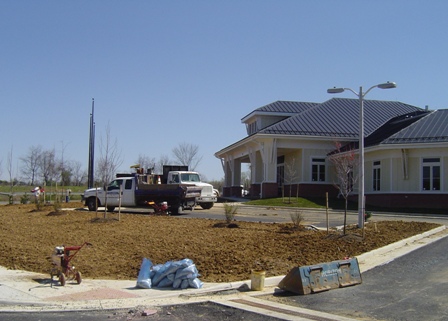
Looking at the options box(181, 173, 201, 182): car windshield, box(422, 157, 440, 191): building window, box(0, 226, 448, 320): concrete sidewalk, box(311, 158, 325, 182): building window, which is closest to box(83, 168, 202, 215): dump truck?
box(181, 173, 201, 182): car windshield

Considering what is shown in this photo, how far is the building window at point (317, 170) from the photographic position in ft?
129

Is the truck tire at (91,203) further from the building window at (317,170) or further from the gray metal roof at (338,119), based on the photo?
the building window at (317,170)

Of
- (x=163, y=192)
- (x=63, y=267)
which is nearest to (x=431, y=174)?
(x=163, y=192)

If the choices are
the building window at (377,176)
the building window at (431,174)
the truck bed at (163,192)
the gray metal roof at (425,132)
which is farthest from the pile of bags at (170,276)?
the building window at (377,176)

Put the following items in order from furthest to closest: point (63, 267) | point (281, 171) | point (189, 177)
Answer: point (281, 171)
point (189, 177)
point (63, 267)

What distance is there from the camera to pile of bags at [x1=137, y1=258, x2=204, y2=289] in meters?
9.66

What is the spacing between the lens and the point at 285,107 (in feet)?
153

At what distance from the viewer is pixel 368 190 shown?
34625mm

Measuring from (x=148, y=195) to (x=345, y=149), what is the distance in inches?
715

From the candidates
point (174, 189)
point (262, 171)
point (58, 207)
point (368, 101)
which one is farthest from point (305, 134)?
point (58, 207)

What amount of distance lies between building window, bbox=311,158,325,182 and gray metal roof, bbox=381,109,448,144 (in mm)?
8253

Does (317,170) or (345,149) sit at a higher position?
(345,149)

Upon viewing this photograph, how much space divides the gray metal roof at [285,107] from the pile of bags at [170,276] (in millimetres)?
36267

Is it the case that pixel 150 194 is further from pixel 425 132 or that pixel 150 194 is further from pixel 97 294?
pixel 425 132
